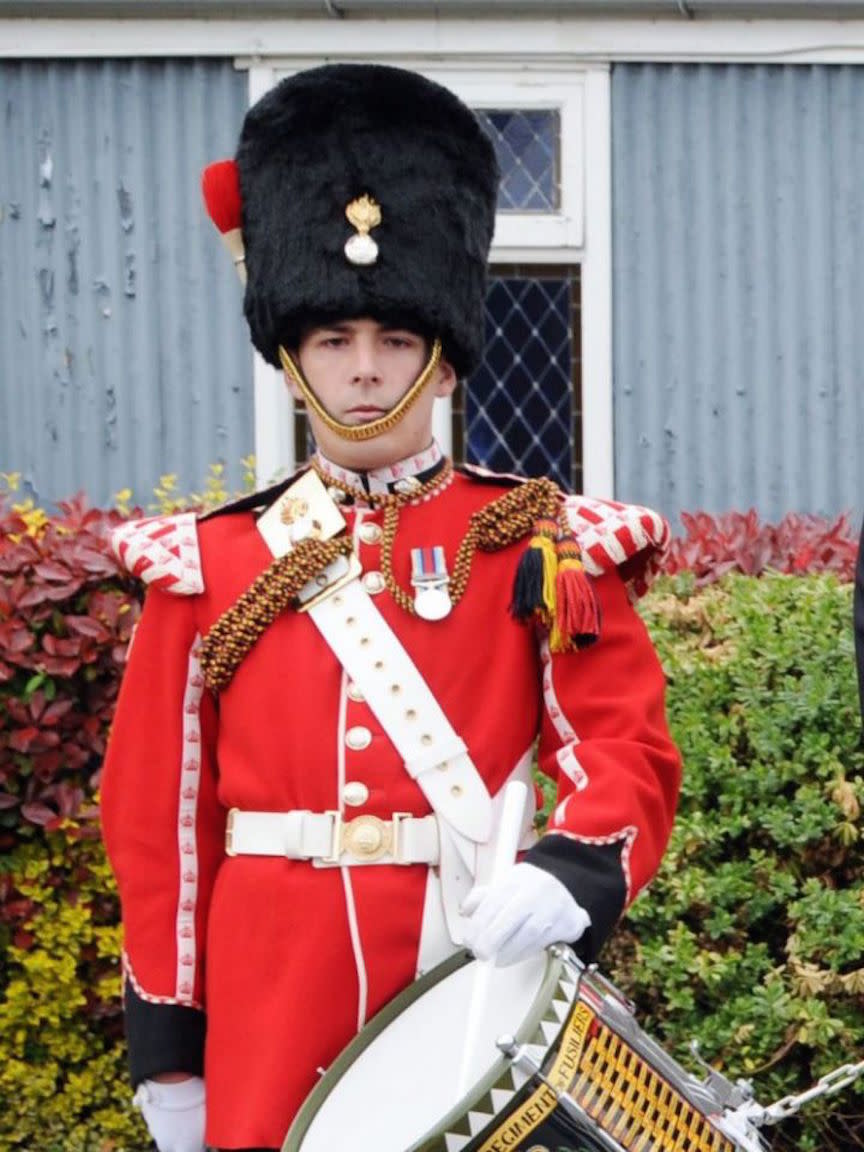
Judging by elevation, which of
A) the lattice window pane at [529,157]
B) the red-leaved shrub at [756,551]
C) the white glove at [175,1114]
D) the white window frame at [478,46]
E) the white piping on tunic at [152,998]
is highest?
the white window frame at [478,46]

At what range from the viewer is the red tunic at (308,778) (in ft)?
11.0

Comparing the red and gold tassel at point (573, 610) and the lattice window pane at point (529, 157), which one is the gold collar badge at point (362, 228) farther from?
the lattice window pane at point (529, 157)

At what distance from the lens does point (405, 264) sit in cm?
349

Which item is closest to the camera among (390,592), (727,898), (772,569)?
(390,592)

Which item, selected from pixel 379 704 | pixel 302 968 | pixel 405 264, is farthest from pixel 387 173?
pixel 302 968

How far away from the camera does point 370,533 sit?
11.6ft

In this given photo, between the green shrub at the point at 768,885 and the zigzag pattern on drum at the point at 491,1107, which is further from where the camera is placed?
the green shrub at the point at 768,885

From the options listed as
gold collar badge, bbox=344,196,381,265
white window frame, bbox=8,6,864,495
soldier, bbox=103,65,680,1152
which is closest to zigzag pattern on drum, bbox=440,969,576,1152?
soldier, bbox=103,65,680,1152

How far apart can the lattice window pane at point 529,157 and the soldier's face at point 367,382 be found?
15.4ft

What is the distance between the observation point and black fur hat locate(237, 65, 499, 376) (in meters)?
3.48

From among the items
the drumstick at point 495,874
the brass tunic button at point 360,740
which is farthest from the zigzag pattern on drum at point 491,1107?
the brass tunic button at point 360,740

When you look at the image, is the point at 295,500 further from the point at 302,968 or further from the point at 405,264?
the point at 302,968

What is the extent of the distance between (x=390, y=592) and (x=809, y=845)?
148cm

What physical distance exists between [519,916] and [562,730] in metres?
0.40
